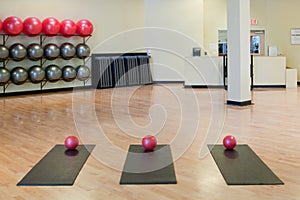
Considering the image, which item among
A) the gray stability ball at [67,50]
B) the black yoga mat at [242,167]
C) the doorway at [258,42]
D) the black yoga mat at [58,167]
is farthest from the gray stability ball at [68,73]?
the black yoga mat at [242,167]

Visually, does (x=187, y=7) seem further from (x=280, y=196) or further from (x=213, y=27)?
(x=280, y=196)

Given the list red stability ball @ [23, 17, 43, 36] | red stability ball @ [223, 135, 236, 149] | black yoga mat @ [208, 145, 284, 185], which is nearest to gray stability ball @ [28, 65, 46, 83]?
red stability ball @ [23, 17, 43, 36]

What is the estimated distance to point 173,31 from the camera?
1225cm

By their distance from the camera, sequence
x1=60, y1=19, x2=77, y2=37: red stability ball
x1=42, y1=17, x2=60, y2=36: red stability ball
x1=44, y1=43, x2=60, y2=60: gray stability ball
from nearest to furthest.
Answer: x1=42, y1=17, x2=60, y2=36: red stability ball → x1=44, y1=43, x2=60, y2=60: gray stability ball → x1=60, y1=19, x2=77, y2=37: red stability ball

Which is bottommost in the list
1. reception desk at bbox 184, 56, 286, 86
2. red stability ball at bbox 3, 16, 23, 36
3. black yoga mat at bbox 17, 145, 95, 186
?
black yoga mat at bbox 17, 145, 95, 186

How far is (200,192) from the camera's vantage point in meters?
2.92

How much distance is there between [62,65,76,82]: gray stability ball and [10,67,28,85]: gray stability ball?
1217mm

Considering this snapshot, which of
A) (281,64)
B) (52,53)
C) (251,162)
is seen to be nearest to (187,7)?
(281,64)

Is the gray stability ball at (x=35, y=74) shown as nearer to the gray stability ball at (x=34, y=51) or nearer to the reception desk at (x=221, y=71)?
the gray stability ball at (x=34, y=51)

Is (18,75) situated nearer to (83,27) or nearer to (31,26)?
(31,26)

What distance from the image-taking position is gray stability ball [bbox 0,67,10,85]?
8734mm

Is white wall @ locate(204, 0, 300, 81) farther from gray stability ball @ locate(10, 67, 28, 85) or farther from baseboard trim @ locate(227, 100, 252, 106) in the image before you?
gray stability ball @ locate(10, 67, 28, 85)

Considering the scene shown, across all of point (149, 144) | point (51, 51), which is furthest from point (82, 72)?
point (149, 144)

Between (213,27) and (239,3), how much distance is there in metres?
4.95
